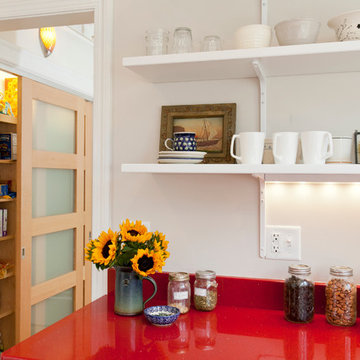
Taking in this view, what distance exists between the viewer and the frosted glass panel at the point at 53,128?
10.7 feet

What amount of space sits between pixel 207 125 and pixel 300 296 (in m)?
0.69

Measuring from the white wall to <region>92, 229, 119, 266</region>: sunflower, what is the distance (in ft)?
1.16

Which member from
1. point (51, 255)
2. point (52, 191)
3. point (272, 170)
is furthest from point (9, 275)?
point (272, 170)

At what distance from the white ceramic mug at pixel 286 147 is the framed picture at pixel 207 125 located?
0.25 m

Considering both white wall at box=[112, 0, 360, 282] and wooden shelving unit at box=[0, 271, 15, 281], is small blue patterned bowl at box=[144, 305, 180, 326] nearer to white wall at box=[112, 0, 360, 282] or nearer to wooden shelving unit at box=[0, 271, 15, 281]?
white wall at box=[112, 0, 360, 282]

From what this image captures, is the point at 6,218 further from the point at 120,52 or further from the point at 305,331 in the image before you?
the point at 305,331

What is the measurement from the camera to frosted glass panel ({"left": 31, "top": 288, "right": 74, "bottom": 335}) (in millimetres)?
3264

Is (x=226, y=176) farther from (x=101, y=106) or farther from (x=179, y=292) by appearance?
(x=101, y=106)

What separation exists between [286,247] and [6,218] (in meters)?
2.12

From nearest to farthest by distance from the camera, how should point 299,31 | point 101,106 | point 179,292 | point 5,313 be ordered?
point 299,31 < point 179,292 < point 101,106 < point 5,313

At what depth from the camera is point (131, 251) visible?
1.46m

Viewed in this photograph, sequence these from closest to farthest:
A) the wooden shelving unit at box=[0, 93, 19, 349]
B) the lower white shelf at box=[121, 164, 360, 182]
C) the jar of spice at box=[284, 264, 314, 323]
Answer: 1. the lower white shelf at box=[121, 164, 360, 182]
2. the jar of spice at box=[284, 264, 314, 323]
3. the wooden shelving unit at box=[0, 93, 19, 349]

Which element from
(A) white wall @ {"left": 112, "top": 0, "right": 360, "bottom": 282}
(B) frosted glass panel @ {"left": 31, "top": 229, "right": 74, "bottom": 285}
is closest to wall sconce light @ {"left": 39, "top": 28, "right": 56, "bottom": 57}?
(B) frosted glass panel @ {"left": 31, "top": 229, "right": 74, "bottom": 285}

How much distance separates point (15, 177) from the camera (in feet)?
10.2
